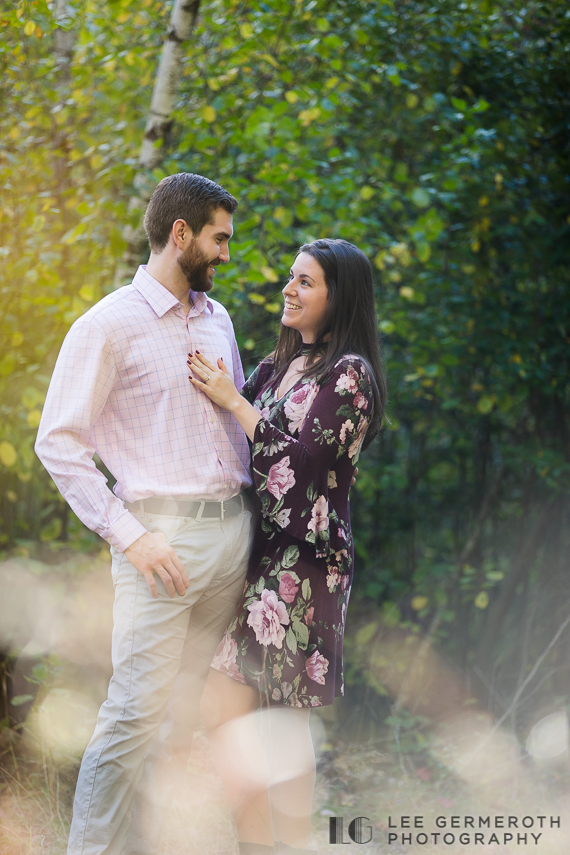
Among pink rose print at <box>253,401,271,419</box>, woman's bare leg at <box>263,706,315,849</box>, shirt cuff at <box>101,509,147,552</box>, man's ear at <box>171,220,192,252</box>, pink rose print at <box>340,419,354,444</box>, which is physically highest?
man's ear at <box>171,220,192,252</box>

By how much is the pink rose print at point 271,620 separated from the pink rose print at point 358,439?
445 millimetres

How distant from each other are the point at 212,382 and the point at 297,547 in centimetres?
52

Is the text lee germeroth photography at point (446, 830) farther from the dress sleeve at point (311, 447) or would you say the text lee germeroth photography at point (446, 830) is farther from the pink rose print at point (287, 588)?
the dress sleeve at point (311, 447)

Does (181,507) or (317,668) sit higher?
(181,507)

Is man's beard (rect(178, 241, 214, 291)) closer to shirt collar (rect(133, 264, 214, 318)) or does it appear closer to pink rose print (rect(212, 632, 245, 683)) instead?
shirt collar (rect(133, 264, 214, 318))

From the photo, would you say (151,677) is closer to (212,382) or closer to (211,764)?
(212,382)


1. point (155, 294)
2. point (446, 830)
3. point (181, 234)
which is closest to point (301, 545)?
point (155, 294)

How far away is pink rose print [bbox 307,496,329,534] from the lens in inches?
72.7

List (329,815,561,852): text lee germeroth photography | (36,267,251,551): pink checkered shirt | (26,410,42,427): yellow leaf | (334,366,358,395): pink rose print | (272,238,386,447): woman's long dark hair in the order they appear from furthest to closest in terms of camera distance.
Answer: (329,815,561,852): text lee germeroth photography → (26,410,42,427): yellow leaf → (272,238,386,447): woman's long dark hair → (334,366,358,395): pink rose print → (36,267,251,551): pink checkered shirt

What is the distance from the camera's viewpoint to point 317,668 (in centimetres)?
190

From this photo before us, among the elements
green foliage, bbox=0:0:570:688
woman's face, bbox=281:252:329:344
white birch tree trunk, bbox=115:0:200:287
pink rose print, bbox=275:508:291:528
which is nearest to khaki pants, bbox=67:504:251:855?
pink rose print, bbox=275:508:291:528

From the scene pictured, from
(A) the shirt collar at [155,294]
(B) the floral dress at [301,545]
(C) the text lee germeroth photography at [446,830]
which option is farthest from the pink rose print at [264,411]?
(C) the text lee germeroth photography at [446,830]

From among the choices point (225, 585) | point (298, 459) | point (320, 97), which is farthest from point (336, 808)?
point (320, 97)

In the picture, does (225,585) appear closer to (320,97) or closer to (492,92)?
(320,97)
